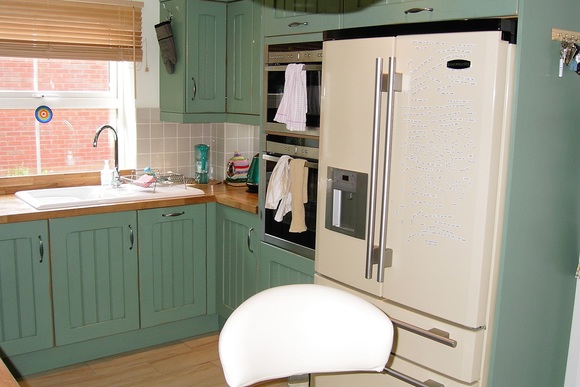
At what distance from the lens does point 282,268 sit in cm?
335

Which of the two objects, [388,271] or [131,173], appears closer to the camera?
[388,271]

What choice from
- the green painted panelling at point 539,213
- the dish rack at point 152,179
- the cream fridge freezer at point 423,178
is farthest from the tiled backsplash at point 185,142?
the green painted panelling at point 539,213

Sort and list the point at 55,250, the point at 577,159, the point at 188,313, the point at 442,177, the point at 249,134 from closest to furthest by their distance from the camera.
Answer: the point at 442,177 → the point at 577,159 → the point at 55,250 → the point at 188,313 → the point at 249,134

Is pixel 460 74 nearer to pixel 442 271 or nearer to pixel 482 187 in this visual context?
pixel 482 187

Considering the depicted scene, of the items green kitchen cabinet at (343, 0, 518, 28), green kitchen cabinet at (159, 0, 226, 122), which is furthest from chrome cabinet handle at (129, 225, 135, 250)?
green kitchen cabinet at (343, 0, 518, 28)

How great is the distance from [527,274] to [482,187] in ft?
1.48

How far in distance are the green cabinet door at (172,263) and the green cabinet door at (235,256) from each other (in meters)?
0.10

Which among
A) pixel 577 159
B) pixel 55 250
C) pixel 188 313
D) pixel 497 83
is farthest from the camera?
pixel 188 313

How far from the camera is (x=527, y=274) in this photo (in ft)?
7.80

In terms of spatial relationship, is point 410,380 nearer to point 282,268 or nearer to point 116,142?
point 282,268

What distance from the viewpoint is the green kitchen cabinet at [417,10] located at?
2143 millimetres

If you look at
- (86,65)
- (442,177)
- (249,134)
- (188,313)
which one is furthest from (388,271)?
(86,65)

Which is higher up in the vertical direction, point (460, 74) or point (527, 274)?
point (460, 74)

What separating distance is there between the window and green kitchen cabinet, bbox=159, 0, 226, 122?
0.97 ft
